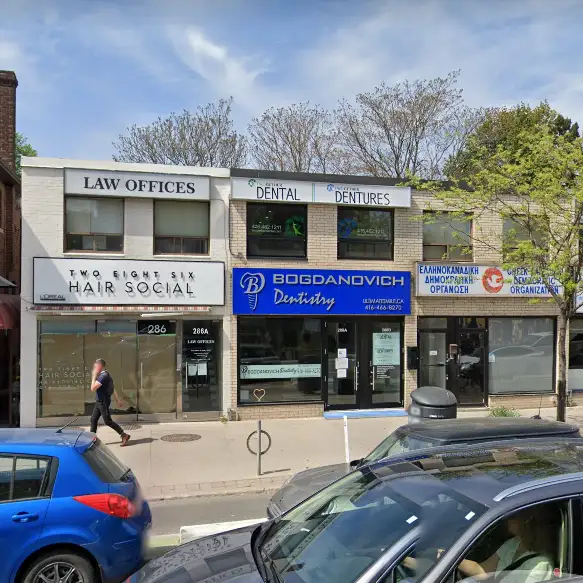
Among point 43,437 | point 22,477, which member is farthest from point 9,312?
point 22,477

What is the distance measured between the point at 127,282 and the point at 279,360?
3894 mm

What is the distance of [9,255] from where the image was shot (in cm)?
1708

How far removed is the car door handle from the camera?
167 inches

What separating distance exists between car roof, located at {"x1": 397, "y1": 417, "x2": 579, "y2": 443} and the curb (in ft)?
10.8

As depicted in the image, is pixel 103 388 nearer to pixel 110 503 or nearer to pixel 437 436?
pixel 110 503

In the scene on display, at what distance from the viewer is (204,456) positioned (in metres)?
10.1

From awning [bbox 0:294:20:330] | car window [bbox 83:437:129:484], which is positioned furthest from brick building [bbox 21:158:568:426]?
car window [bbox 83:437:129:484]

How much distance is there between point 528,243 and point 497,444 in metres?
7.44

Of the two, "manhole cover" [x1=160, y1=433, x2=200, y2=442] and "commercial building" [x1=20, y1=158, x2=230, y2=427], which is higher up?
"commercial building" [x1=20, y1=158, x2=230, y2=427]

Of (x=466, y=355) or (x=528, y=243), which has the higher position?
(x=528, y=243)

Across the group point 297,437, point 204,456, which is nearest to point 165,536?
point 204,456

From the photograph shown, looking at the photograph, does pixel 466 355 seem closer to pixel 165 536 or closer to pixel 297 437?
pixel 297 437

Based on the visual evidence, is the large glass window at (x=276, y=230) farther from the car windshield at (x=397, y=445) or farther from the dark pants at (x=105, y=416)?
the car windshield at (x=397, y=445)

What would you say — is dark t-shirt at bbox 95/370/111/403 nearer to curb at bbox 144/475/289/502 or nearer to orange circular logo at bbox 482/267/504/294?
curb at bbox 144/475/289/502
